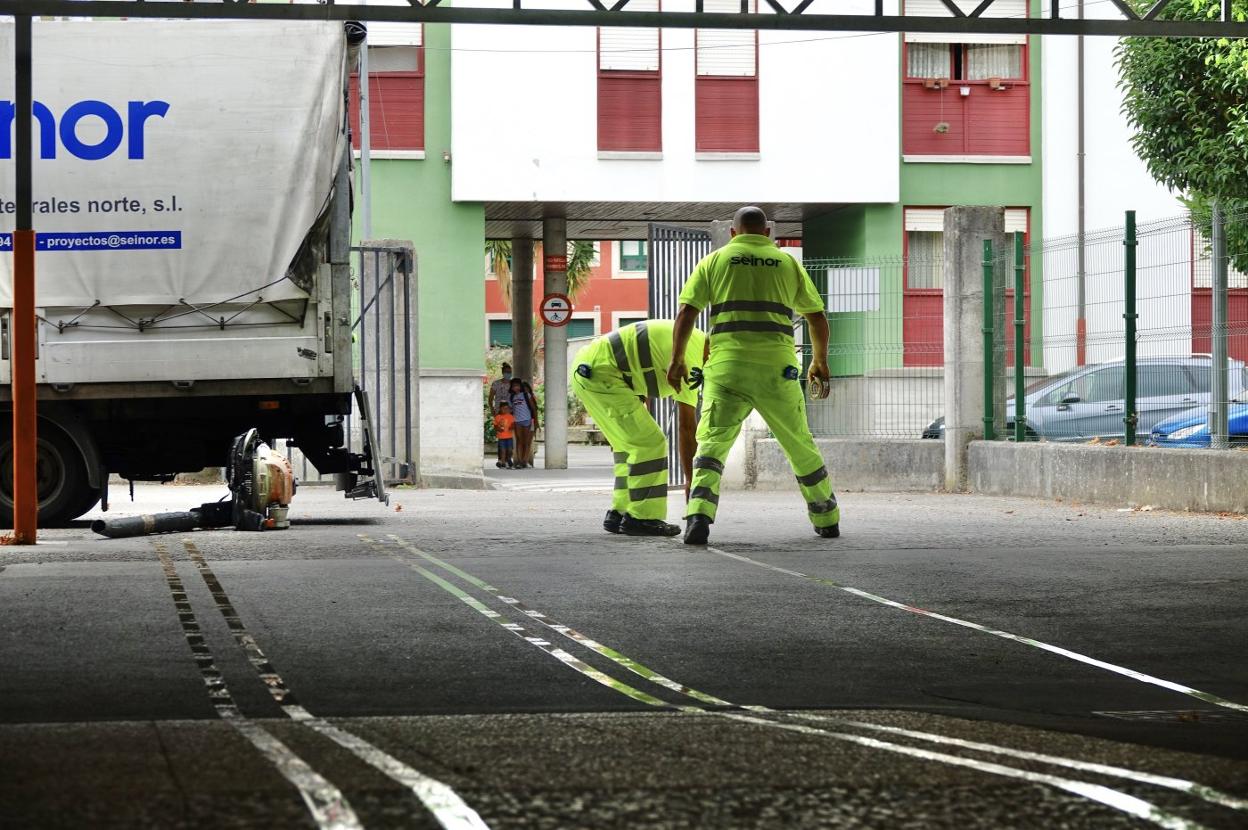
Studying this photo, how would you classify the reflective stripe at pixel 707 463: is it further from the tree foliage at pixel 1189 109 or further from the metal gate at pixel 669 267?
the tree foliage at pixel 1189 109

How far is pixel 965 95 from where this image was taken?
95.6ft

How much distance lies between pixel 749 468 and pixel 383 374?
465 centimetres

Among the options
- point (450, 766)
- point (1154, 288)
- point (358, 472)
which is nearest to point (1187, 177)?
point (1154, 288)

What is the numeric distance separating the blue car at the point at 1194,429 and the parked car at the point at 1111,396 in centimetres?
6

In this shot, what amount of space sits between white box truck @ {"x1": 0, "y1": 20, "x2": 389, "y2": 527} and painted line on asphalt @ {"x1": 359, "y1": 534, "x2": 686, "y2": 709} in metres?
4.27

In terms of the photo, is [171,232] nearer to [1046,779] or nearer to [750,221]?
[750,221]

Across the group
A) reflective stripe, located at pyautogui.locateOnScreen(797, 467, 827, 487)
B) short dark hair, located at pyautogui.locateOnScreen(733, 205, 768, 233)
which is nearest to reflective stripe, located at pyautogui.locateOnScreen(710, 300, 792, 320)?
short dark hair, located at pyautogui.locateOnScreen(733, 205, 768, 233)

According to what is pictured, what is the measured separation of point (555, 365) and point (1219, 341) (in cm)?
1748

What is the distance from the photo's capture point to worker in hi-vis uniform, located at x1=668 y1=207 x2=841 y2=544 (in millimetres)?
11109

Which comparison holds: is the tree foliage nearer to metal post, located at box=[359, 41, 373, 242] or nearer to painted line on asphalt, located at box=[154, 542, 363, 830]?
metal post, located at box=[359, 41, 373, 242]

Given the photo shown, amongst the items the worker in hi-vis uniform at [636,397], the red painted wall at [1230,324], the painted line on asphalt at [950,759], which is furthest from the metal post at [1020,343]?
the painted line on asphalt at [950,759]

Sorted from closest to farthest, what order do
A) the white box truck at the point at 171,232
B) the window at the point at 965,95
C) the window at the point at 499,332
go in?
the white box truck at the point at 171,232, the window at the point at 965,95, the window at the point at 499,332

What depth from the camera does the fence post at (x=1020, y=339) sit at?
61.4 feet

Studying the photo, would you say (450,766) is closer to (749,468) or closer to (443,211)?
(749,468)
